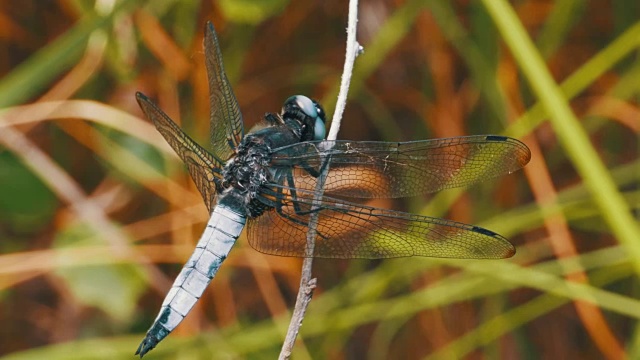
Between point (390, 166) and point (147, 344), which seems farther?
point (390, 166)

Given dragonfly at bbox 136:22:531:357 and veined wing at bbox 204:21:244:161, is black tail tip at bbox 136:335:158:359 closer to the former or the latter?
dragonfly at bbox 136:22:531:357

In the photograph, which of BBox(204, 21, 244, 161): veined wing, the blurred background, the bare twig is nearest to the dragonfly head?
BBox(204, 21, 244, 161): veined wing

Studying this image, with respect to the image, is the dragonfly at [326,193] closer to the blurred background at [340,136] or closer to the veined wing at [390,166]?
the veined wing at [390,166]

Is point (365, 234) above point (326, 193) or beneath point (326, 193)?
beneath

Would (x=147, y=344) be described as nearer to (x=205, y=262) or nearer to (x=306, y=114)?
(x=205, y=262)

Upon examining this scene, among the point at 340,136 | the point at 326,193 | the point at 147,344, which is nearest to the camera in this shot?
the point at 147,344

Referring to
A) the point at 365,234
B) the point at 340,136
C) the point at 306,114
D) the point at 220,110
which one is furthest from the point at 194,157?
the point at 340,136

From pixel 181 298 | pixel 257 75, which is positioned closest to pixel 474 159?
pixel 181 298
